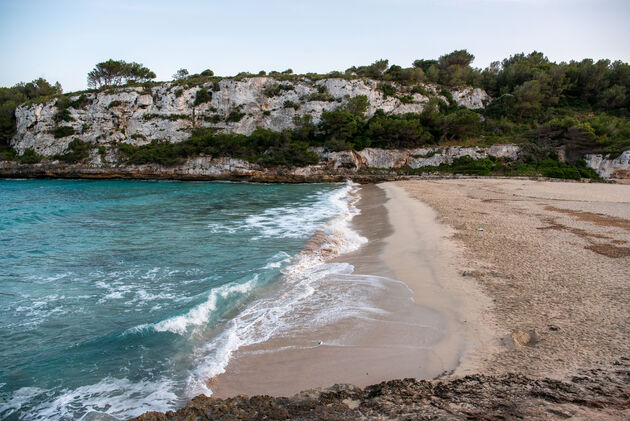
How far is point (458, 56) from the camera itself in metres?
49.9

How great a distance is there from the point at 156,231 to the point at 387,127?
29481 millimetres

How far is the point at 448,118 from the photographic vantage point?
35781 mm

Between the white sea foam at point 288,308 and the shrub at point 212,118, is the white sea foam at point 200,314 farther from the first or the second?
the shrub at point 212,118

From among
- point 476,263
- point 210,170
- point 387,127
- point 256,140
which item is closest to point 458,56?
point 387,127

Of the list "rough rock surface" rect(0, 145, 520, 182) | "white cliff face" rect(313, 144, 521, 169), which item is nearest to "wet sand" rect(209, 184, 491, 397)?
"rough rock surface" rect(0, 145, 520, 182)

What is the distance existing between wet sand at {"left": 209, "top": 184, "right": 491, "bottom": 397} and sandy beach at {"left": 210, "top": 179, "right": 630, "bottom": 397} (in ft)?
0.05

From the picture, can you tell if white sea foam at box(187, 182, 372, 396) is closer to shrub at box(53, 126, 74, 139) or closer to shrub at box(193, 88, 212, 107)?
shrub at box(193, 88, 212, 107)

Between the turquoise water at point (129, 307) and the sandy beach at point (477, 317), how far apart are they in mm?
812

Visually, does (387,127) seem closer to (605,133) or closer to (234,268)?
(605,133)

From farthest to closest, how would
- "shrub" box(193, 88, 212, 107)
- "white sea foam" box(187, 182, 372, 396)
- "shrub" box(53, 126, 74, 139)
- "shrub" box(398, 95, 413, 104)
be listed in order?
"shrub" box(193, 88, 212, 107) → "shrub" box(398, 95, 413, 104) → "shrub" box(53, 126, 74, 139) → "white sea foam" box(187, 182, 372, 396)

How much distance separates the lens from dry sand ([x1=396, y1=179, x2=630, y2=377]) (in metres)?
3.50

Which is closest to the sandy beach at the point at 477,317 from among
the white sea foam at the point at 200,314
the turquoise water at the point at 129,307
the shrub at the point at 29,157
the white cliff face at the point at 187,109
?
the turquoise water at the point at 129,307

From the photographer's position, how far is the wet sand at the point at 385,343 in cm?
363

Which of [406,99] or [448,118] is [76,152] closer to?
[406,99]
